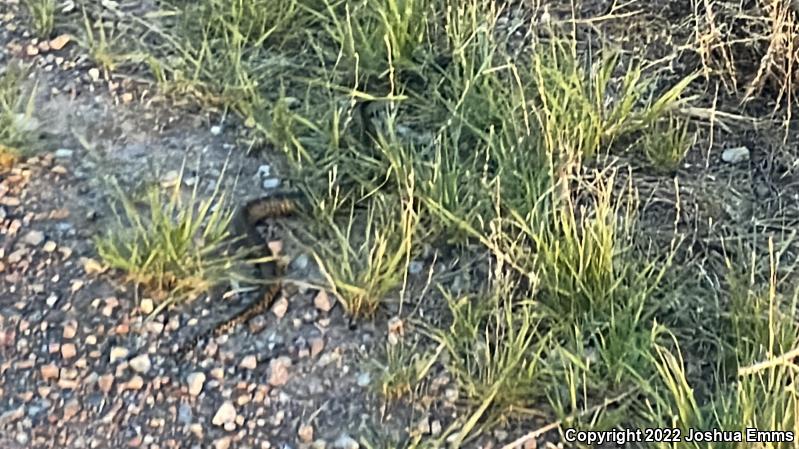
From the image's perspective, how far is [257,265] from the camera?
3.29 meters

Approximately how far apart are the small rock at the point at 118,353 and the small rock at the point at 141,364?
0.03 m

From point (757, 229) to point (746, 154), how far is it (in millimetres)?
348

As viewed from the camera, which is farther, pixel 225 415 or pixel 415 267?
pixel 415 267

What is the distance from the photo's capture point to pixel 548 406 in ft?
9.50

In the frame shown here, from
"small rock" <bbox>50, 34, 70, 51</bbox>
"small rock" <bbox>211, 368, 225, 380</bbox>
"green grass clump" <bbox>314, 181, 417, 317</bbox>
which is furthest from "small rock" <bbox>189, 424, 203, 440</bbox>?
"small rock" <bbox>50, 34, 70, 51</bbox>

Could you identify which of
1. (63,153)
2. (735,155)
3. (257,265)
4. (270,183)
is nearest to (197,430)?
(257,265)

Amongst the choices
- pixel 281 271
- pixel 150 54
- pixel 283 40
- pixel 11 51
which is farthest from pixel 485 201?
pixel 11 51

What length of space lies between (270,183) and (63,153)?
634mm

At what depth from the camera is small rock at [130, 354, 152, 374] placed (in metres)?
3.04

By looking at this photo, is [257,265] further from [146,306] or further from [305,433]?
[305,433]

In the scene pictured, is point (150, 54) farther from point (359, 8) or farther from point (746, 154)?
point (746, 154)

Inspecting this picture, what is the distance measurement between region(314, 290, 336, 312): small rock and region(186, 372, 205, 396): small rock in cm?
37

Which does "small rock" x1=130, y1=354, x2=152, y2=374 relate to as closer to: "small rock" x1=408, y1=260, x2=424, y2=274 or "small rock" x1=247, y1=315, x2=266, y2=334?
"small rock" x1=247, y1=315, x2=266, y2=334

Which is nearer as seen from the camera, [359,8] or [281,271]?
[281,271]
